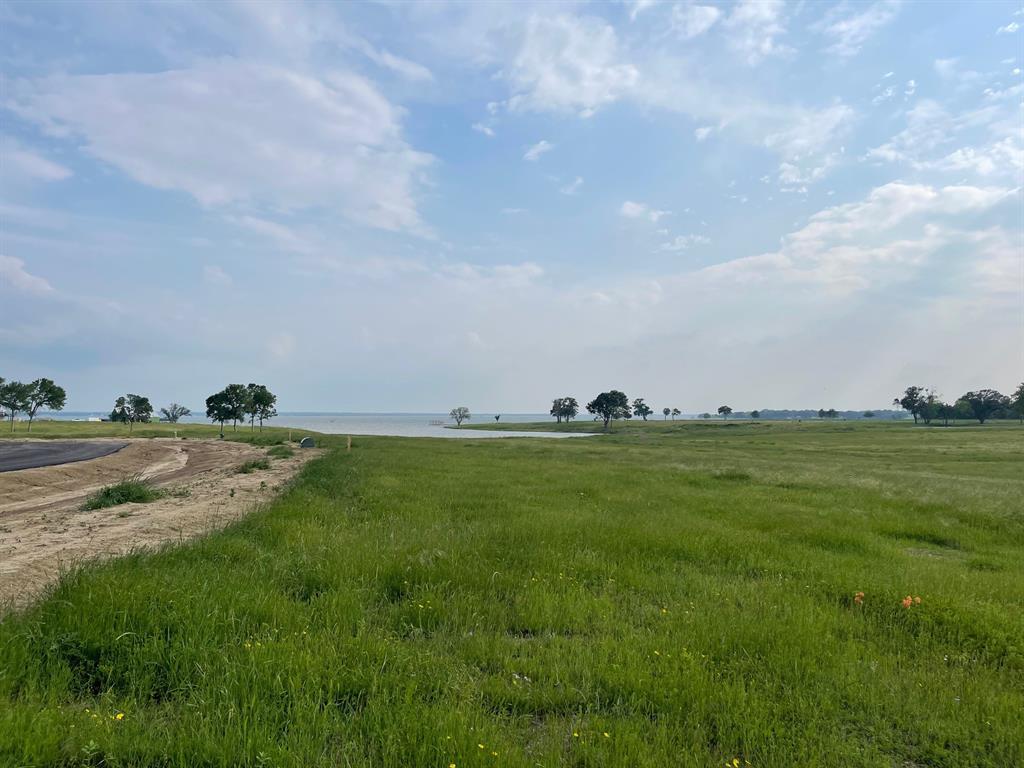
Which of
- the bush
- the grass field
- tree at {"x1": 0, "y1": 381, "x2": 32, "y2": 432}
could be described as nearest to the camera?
the grass field

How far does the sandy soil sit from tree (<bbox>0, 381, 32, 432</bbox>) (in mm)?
79414

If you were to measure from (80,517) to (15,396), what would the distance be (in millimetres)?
102151

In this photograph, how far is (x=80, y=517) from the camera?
48.8 feet

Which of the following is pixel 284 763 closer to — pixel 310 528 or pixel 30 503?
pixel 310 528

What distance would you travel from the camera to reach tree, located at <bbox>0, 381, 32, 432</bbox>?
86438 mm

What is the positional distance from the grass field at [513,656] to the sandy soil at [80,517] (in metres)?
2.18

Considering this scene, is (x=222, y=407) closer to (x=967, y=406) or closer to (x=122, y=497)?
(x=122, y=497)

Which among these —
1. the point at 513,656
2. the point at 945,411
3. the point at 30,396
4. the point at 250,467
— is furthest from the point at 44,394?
the point at 945,411

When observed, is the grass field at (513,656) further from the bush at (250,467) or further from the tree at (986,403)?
the tree at (986,403)

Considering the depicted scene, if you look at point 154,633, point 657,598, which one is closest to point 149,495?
point 154,633

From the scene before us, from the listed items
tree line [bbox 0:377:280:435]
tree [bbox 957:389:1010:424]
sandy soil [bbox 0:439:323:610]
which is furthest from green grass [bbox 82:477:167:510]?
tree [bbox 957:389:1010:424]

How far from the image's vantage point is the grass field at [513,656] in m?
3.90

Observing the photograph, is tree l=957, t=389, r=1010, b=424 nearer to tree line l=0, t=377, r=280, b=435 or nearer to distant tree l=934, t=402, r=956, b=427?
distant tree l=934, t=402, r=956, b=427

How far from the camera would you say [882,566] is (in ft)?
31.4
